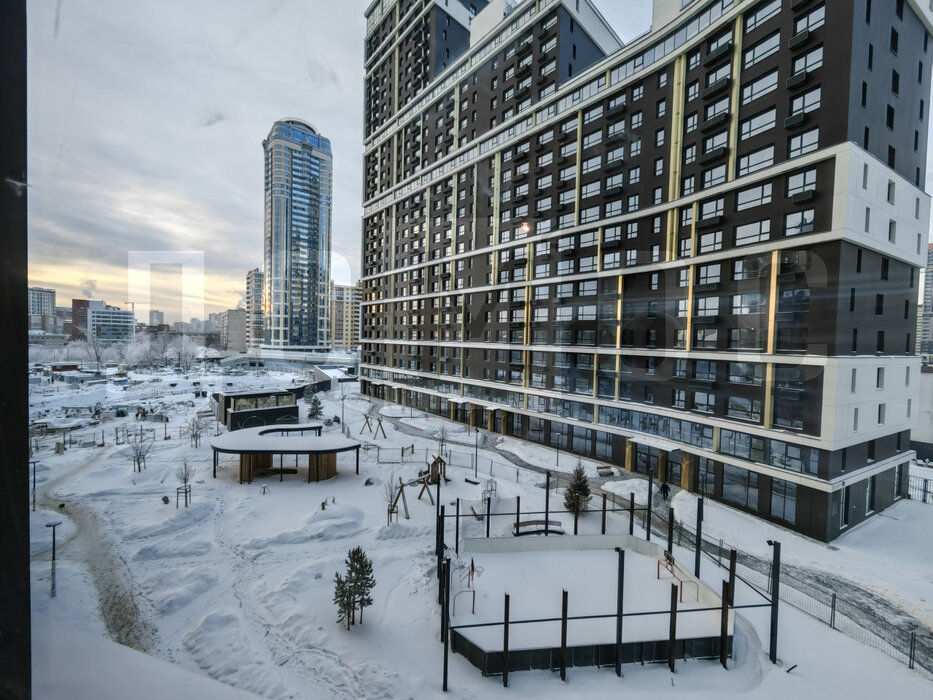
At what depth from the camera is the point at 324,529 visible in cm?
1941

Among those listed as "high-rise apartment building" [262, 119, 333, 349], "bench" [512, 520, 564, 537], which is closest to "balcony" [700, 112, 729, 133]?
"bench" [512, 520, 564, 537]

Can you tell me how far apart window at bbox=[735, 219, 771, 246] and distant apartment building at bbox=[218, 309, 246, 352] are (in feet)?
433

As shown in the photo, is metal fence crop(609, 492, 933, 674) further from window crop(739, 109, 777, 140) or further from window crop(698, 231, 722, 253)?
window crop(739, 109, 777, 140)

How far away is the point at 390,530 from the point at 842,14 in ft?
113

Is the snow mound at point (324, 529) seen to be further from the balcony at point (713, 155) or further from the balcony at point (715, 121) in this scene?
the balcony at point (715, 121)

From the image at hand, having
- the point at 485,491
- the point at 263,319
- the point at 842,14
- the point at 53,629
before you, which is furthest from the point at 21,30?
the point at 263,319

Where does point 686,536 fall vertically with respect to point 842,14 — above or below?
below

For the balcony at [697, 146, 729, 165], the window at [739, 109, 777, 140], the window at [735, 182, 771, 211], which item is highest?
the window at [739, 109, 777, 140]

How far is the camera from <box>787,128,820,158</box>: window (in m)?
22.0

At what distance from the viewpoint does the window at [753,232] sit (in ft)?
78.3

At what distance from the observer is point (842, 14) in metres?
21.3

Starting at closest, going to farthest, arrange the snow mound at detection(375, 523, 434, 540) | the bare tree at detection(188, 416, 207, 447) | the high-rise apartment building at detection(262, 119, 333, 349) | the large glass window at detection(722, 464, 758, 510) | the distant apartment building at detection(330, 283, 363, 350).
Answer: the snow mound at detection(375, 523, 434, 540), the large glass window at detection(722, 464, 758, 510), the bare tree at detection(188, 416, 207, 447), the high-rise apartment building at detection(262, 119, 333, 349), the distant apartment building at detection(330, 283, 363, 350)

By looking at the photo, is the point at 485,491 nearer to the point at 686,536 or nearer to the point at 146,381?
the point at 686,536

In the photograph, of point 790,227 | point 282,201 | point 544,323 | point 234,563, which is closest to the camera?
point 234,563
